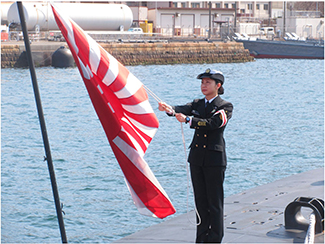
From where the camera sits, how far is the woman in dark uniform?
5.09 meters

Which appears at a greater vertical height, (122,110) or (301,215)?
(122,110)

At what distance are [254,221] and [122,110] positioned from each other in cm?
350

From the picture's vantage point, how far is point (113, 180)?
1548cm

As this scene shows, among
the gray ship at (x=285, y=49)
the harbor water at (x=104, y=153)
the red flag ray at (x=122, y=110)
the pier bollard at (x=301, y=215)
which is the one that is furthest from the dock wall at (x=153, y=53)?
the red flag ray at (x=122, y=110)

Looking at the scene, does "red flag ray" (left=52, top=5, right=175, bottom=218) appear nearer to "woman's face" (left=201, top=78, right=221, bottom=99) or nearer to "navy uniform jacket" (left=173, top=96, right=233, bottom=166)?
"navy uniform jacket" (left=173, top=96, right=233, bottom=166)

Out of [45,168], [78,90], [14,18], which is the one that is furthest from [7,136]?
[14,18]

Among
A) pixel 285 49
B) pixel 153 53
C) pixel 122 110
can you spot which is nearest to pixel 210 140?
pixel 122 110

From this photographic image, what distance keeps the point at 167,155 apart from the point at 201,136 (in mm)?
13532

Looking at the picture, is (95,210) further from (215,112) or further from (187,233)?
(215,112)

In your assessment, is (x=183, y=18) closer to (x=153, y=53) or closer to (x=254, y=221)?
(x=153, y=53)

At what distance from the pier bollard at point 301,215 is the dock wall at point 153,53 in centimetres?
4077

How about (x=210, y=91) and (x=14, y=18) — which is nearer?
(x=210, y=91)

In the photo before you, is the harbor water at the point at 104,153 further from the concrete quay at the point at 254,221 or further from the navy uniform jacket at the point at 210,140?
the navy uniform jacket at the point at 210,140

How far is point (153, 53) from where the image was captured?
173 feet
